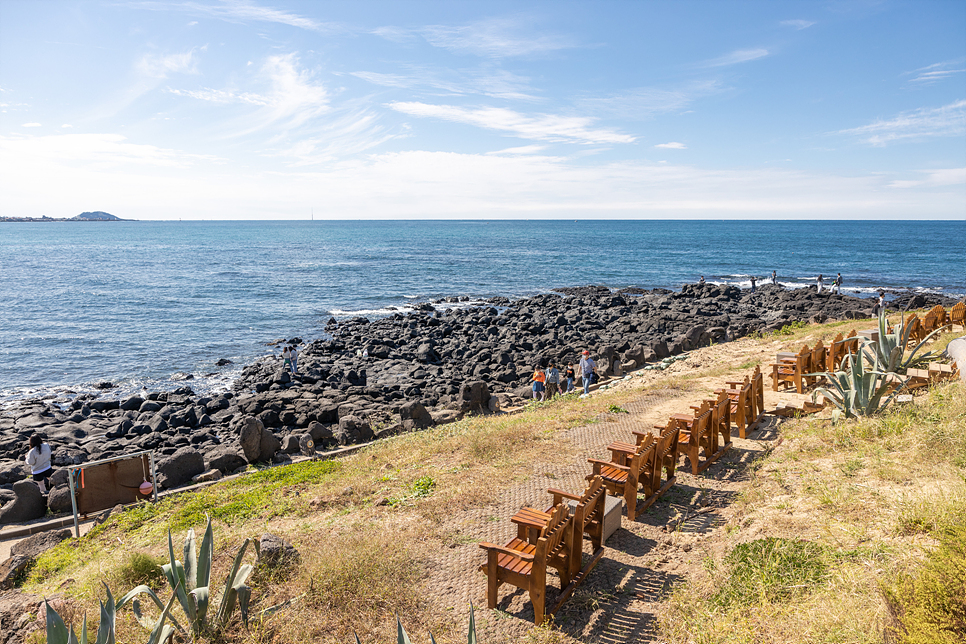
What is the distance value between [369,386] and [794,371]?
15.2 m

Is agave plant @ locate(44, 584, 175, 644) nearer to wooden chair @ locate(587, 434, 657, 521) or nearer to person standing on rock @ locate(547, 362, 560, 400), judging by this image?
wooden chair @ locate(587, 434, 657, 521)

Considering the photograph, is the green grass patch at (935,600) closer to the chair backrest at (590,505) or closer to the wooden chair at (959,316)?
the chair backrest at (590,505)

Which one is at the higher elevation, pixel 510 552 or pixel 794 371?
pixel 794 371

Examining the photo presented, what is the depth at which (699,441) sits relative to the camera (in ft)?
28.0

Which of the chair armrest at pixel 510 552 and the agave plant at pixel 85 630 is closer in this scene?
the agave plant at pixel 85 630

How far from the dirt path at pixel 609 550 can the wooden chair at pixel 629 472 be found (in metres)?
0.31

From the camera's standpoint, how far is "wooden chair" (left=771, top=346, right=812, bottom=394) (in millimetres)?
12219

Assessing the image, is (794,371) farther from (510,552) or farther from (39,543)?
(39,543)

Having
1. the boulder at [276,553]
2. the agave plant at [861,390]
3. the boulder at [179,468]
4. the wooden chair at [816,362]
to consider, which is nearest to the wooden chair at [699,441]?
the agave plant at [861,390]

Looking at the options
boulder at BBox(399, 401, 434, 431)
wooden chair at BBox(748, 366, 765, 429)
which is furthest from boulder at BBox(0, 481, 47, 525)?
wooden chair at BBox(748, 366, 765, 429)

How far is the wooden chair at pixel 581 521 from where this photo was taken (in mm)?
5902

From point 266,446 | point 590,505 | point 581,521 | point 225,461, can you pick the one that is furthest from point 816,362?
point 225,461

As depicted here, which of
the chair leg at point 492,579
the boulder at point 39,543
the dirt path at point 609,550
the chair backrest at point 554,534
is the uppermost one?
the chair backrest at point 554,534

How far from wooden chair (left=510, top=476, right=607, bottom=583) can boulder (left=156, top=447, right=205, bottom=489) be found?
30.1 ft
